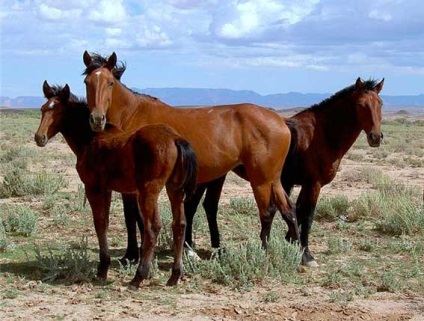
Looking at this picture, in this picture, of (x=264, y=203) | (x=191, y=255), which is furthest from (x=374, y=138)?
(x=191, y=255)

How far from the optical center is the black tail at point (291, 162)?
8312mm

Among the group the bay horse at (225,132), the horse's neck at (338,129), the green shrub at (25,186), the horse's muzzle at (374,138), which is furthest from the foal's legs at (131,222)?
the green shrub at (25,186)

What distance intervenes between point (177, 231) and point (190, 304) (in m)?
1.02

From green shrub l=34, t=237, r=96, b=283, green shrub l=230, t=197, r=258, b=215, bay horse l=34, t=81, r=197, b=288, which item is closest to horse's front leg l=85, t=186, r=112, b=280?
bay horse l=34, t=81, r=197, b=288

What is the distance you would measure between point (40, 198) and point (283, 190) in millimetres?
5627

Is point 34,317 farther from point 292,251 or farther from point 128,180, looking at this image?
point 292,251

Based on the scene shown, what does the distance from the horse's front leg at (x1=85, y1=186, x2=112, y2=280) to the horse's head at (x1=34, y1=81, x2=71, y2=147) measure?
0.76m

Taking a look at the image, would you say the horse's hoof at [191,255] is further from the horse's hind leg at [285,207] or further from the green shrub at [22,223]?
the green shrub at [22,223]

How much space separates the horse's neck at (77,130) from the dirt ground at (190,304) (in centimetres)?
148

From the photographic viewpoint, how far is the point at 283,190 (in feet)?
26.5

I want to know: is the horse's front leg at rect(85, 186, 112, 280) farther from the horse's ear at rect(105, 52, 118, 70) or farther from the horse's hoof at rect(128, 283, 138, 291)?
the horse's ear at rect(105, 52, 118, 70)

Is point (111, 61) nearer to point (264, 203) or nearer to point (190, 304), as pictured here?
point (264, 203)

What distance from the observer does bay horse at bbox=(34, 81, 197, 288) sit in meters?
6.62

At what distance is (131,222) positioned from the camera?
25.3 feet
